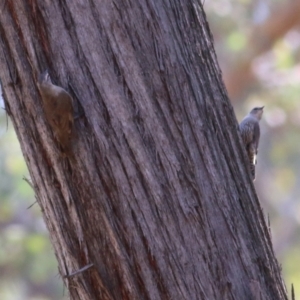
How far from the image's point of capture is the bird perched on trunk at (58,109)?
1862 millimetres

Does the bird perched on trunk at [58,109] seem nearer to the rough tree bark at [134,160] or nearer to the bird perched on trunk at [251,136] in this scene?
the rough tree bark at [134,160]

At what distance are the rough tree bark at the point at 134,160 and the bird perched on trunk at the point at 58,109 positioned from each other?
0.03 meters

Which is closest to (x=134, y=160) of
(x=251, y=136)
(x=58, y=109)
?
(x=58, y=109)

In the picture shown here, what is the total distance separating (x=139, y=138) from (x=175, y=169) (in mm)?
127

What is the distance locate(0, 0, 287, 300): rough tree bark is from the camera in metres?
1.88

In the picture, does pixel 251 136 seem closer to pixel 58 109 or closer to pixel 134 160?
pixel 134 160

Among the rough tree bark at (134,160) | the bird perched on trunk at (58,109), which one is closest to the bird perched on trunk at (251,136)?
the rough tree bark at (134,160)

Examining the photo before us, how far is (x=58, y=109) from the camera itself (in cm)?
186

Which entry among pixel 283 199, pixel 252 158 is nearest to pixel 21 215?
pixel 283 199

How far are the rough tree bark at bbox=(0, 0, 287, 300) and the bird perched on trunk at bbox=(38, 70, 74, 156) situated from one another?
0.11 feet

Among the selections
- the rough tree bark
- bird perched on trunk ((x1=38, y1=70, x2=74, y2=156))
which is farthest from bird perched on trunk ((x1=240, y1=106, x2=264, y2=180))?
bird perched on trunk ((x1=38, y1=70, x2=74, y2=156))

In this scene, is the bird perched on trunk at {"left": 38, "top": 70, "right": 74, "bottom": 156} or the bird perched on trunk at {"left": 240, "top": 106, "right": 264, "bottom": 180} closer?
the bird perched on trunk at {"left": 38, "top": 70, "right": 74, "bottom": 156}

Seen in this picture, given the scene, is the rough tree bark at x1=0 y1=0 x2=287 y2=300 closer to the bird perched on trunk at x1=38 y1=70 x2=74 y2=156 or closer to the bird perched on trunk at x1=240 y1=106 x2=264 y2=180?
the bird perched on trunk at x1=38 y1=70 x2=74 y2=156

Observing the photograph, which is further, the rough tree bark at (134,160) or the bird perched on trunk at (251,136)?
the bird perched on trunk at (251,136)
